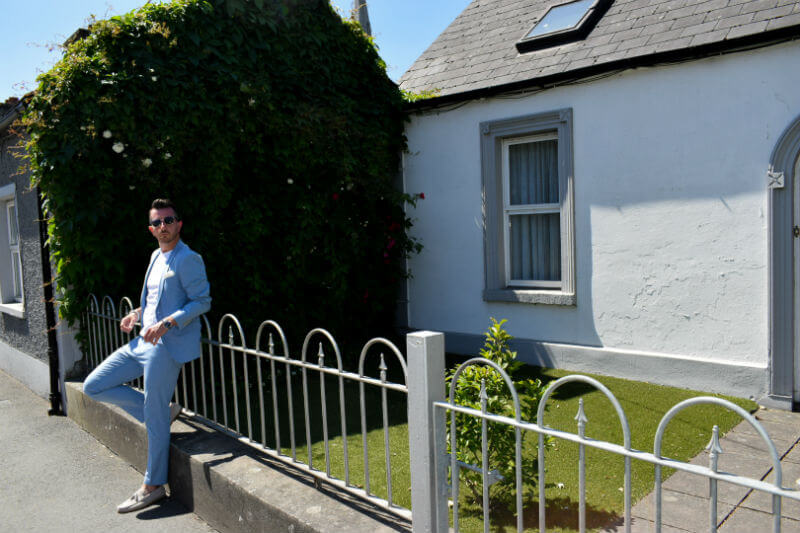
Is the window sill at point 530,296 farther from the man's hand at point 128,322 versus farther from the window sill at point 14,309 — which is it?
the window sill at point 14,309

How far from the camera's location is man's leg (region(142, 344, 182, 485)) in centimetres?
387

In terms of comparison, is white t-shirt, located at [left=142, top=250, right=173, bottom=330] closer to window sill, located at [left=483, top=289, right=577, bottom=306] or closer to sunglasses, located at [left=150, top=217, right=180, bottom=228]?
sunglasses, located at [left=150, top=217, right=180, bottom=228]

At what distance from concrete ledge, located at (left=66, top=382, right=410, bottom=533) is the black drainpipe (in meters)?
1.72

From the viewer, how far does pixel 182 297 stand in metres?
3.96

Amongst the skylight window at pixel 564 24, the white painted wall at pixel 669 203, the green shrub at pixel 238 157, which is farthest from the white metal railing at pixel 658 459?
the skylight window at pixel 564 24

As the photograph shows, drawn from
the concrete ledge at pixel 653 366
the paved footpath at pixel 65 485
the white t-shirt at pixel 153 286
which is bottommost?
the paved footpath at pixel 65 485

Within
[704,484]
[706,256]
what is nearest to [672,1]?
[706,256]

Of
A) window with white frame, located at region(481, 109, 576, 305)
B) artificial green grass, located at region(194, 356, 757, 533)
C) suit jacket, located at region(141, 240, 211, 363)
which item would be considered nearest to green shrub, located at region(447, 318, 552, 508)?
artificial green grass, located at region(194, 356, 757, 533)

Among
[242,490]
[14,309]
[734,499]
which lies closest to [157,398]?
[242,490]

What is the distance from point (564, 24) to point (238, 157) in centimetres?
400

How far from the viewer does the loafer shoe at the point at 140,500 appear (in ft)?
12.6

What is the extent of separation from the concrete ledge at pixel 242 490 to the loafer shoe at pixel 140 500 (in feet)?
0.43

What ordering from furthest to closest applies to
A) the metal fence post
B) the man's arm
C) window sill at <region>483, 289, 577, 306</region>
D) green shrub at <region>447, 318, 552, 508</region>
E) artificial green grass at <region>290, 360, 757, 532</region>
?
window sill at <region>483, 289, 577, 306</region>
the man's arm
artificial green grass at <region>290, 360, 757, 532</region>
green shrub at <region>447, 318, 552, 508</region>
the metal fence post

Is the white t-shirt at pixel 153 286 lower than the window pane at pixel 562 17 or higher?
lower
